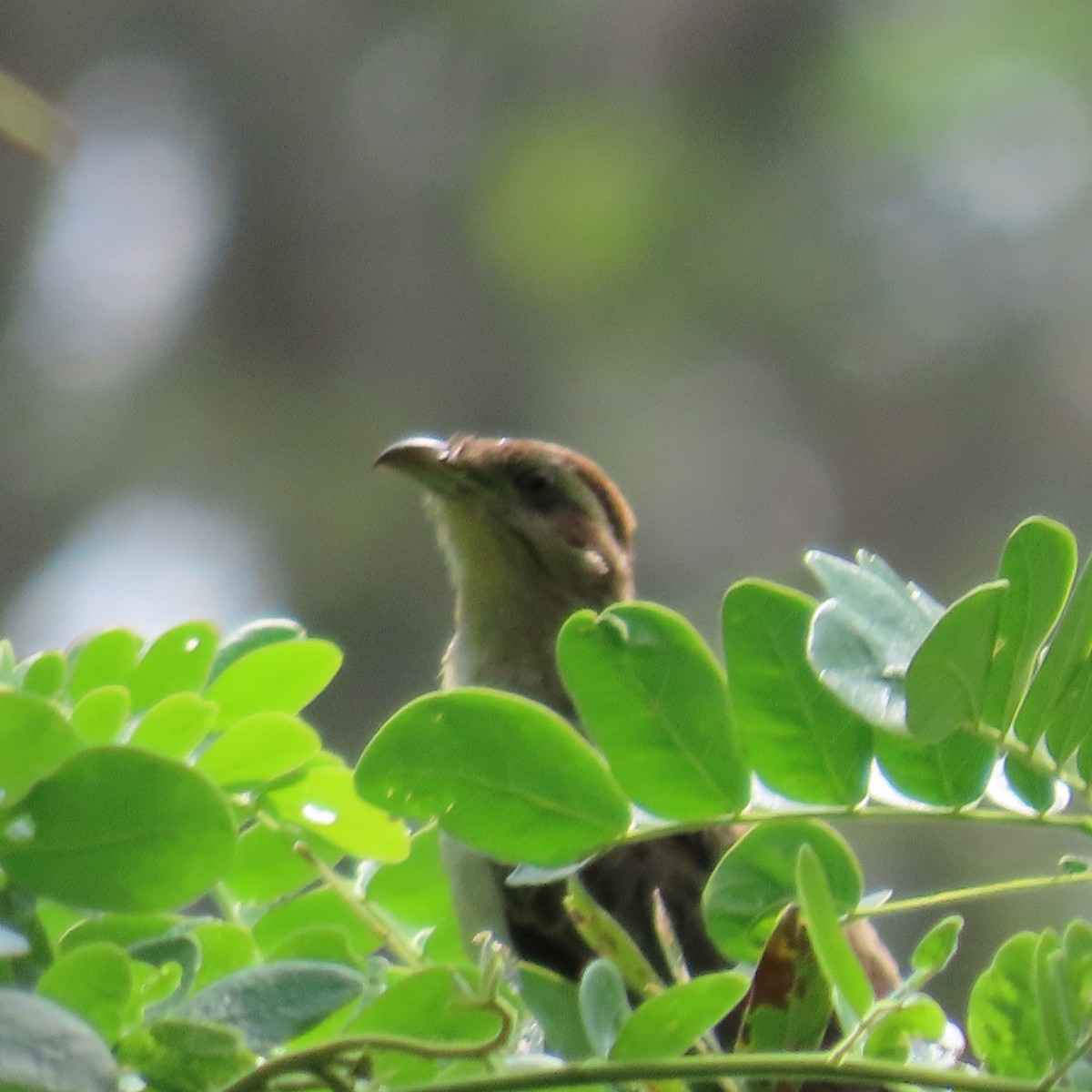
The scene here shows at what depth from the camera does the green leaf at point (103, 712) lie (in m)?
1.85

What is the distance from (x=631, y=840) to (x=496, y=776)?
17 centimetres

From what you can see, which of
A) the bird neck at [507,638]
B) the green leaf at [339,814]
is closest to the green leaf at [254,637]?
the green leaf at [339,814]

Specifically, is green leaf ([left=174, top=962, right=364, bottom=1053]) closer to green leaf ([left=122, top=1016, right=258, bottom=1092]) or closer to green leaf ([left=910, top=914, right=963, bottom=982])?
green leaf ([left=122, top=1016, right=258, bottom=1092])

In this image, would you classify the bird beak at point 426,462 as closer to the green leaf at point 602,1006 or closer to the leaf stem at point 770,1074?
the green leaf at point 602,1006

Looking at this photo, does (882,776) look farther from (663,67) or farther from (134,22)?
(134,22)

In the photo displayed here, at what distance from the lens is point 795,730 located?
174cm

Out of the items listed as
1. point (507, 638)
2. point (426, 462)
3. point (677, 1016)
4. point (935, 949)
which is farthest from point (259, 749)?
point (507, 638)

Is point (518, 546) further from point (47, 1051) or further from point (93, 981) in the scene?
point (47, 1051)

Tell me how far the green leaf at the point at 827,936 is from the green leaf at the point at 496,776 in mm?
345

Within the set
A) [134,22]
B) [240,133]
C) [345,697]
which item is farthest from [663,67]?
[345,697]

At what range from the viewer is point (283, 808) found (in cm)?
221

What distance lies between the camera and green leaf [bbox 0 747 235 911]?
1466mm

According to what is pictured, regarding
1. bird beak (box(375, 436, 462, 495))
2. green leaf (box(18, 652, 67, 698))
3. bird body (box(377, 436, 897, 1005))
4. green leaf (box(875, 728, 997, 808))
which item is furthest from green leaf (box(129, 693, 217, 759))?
bird beak (box(375, 436, 462, 495))

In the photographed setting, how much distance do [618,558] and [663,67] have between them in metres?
A: 12.1
